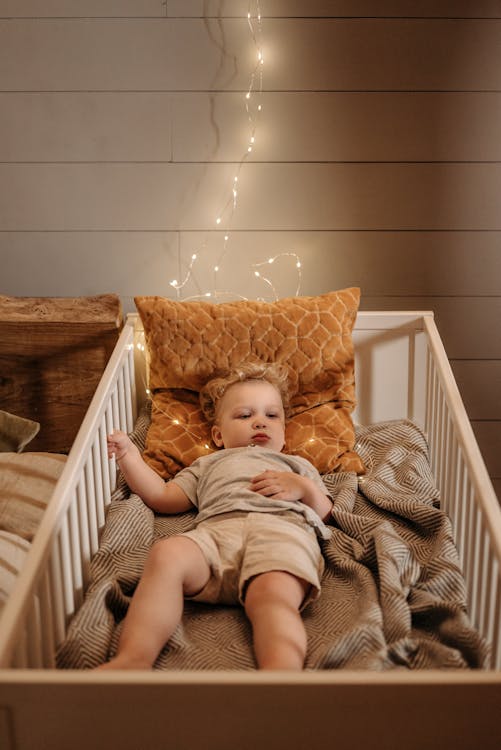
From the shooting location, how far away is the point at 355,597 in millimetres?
1339

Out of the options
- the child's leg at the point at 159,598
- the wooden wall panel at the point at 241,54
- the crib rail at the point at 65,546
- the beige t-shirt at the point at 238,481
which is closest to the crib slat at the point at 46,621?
the crib rail at the point at 65,546

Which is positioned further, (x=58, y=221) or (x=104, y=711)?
(x=58, y=221)

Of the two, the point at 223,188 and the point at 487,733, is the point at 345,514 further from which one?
the point at 223,188

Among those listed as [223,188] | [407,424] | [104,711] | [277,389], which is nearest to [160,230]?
[223,188]

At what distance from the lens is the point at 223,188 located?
2.13m

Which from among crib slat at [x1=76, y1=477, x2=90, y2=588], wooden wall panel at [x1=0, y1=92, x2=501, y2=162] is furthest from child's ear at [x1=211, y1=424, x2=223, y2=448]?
wooden wall panel at [x1=0, y1=92, x2=501, y2=162]

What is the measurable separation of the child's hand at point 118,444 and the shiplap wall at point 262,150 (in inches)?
28.3

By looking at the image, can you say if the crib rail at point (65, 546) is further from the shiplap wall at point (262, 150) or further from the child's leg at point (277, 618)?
the shiplap wall at point (262, 150)

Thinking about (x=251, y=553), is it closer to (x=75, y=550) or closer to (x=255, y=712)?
(x=75, y=550)

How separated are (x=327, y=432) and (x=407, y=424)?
0.85 ft

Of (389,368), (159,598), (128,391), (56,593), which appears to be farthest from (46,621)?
(389,368)

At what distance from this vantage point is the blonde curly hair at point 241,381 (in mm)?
1767

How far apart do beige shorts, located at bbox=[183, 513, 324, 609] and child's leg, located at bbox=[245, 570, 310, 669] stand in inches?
0.7

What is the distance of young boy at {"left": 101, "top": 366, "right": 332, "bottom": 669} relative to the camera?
117 centimetres
